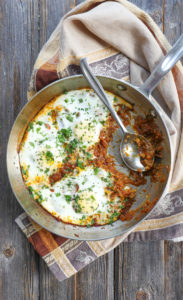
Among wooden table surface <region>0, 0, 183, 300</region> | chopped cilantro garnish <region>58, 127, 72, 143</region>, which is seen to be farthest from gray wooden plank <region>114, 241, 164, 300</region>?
chopped cilantro garnish <region>58, 127, 72, 143</region>

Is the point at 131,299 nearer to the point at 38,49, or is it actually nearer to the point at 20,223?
the point at 20,223

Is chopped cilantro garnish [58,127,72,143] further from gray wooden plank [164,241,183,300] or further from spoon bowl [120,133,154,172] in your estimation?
gray wooden plank [164,241,183,300]

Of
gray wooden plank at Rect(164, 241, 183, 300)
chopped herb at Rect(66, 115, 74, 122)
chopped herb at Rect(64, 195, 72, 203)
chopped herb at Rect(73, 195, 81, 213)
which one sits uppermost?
chopped herb at Rect(66, 115, 74, 122)

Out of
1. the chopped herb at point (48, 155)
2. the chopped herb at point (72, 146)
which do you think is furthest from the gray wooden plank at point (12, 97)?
the chopped herb at point (72, 146)

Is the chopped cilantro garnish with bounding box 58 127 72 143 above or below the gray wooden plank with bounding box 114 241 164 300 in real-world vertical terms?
above

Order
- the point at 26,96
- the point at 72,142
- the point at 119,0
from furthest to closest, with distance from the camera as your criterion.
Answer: the point at 26,96
the point at 72,142
the point at 119,0

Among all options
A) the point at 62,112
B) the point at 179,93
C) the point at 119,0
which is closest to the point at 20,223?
the point at 62,112
